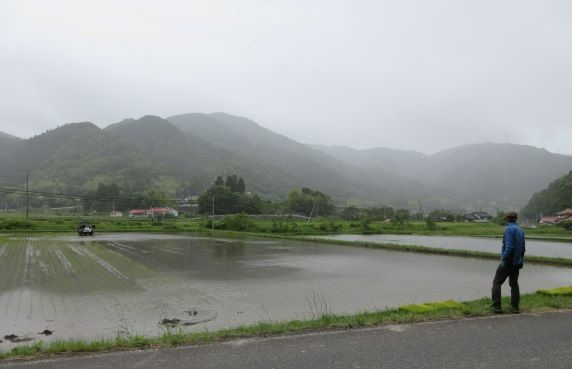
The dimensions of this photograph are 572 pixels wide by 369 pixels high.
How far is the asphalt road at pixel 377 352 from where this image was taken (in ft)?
14.5

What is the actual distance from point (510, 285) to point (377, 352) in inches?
135

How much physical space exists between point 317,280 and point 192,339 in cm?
746

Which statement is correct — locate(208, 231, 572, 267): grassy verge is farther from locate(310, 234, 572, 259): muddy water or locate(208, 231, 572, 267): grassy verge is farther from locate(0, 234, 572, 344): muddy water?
locate(310, 234, 572, 259): muddy water

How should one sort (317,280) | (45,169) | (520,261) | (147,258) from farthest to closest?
(45,169) < (147,258) < (317,280) < (520,261)

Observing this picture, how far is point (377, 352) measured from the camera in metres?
4.76

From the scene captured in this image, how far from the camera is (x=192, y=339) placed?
532cm

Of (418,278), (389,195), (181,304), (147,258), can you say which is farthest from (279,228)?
(389,195)

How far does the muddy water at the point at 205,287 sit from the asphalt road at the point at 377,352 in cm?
201

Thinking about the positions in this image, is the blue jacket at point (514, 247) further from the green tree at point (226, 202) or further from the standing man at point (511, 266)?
the green tree at point (226, 202)

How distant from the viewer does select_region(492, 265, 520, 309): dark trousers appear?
675 cm

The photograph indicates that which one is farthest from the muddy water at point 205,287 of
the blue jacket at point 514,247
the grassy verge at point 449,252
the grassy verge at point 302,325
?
the blue jacket at point 514,247

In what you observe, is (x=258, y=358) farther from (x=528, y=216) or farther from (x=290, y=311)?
(x=528, y=216)

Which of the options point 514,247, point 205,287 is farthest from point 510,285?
point 205,287

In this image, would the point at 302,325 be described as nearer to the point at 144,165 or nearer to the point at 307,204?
the point at 307,204
